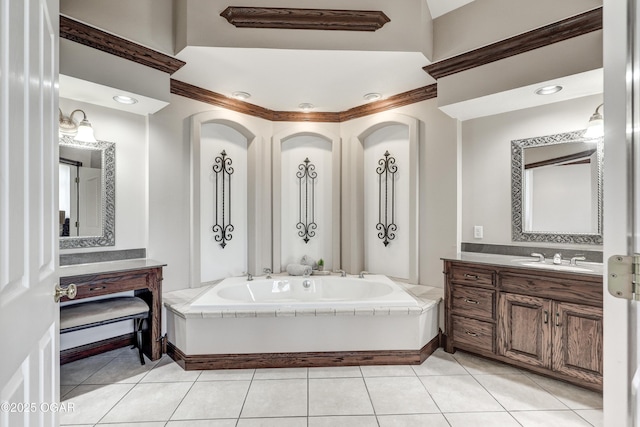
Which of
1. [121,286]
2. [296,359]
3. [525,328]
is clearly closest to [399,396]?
[296,359]

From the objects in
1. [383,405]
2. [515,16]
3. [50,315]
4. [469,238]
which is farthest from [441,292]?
[50,315]

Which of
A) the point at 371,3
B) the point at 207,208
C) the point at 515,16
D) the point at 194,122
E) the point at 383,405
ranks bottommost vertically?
the point at 383,405

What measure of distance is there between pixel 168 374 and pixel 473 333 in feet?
7.94

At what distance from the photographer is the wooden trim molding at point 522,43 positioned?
209cm

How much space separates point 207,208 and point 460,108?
268 centimetres

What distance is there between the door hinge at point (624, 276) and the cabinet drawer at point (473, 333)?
6.59 feet

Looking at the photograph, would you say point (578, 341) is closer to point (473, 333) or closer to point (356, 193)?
point (473, 333)

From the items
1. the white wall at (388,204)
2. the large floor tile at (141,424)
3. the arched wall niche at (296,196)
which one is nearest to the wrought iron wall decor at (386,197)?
the white wall at (388,204)

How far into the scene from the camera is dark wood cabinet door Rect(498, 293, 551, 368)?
225 centimetres

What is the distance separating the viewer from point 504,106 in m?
2.75

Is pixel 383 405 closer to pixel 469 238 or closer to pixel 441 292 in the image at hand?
pixel 441 292

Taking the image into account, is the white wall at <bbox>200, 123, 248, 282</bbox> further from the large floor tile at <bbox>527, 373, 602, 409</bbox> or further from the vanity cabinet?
the large floor tile at <bbox>527, 373, 602, 409</bbox>

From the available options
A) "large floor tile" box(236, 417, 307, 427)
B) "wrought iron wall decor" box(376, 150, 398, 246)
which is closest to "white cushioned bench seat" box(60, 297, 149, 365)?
"large floor tile" box(236, 417, 307, 427)

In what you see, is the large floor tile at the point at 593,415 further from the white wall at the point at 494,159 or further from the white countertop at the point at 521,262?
the white wall at the point at 494,159
